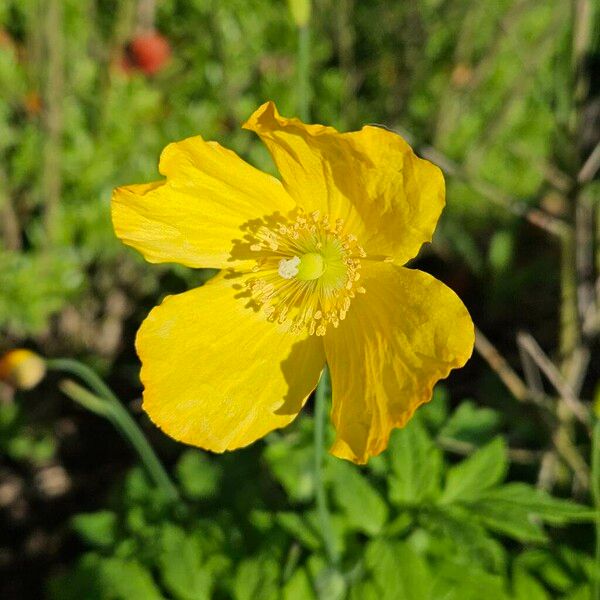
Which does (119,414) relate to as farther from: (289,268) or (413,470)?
(413,470)

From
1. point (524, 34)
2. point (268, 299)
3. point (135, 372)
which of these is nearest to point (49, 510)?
point (135, 372)

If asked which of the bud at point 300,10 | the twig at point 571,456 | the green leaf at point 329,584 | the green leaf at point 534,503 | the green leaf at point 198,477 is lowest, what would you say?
the green leaf at point 198,477

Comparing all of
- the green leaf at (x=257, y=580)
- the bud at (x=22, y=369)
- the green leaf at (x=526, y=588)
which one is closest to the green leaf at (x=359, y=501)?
the green leaf at (x=257, y=580)

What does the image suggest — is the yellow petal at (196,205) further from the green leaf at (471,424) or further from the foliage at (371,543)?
the green leaf at (471,424)

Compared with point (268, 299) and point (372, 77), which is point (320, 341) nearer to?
point (268, 299)

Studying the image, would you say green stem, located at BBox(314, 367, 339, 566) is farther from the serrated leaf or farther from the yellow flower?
the serrated leaf

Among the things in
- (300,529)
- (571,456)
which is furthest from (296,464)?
(571,456)

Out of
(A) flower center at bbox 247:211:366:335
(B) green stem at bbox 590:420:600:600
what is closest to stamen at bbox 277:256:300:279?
(A) flower center at bbox 247:211:366:335
